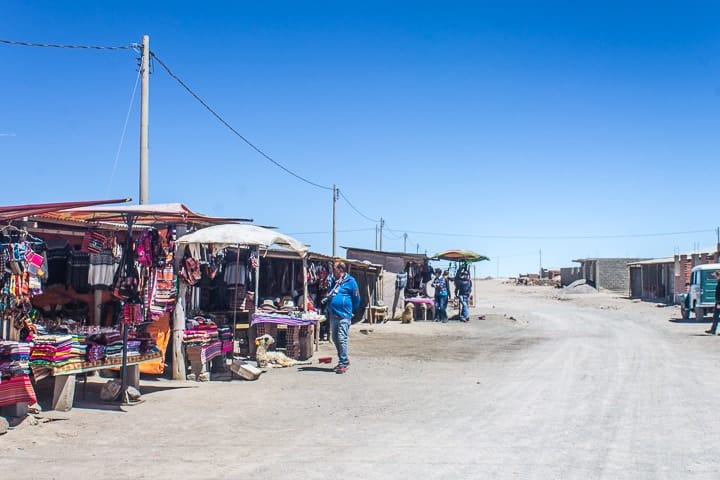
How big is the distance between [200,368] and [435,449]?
5.25 meters

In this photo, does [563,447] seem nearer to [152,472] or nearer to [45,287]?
[152,472]

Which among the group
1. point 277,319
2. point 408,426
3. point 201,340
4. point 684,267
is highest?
point 684,267

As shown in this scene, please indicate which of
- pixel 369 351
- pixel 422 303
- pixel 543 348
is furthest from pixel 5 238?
pixel 422 303

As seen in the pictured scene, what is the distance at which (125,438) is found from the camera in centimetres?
728

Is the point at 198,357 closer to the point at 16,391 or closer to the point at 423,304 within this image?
the point at 16,391

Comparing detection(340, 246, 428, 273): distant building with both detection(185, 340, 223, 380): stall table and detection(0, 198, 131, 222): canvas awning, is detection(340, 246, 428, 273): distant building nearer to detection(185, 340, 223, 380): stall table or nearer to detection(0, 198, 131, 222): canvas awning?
detection(185, 340, 223, 380): stall table

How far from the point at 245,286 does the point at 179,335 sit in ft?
13.1

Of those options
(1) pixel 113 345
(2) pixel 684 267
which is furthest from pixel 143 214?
(2) pixel 684 267

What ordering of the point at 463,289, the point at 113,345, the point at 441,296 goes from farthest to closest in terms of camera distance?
1. the point at 463,289
2. the point at 441,296
3. the point at 113,345

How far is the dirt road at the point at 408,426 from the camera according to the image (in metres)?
6.20

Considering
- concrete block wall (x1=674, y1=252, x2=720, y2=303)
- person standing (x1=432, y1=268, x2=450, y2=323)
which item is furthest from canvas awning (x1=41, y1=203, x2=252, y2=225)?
concrete block wall (x1=674, y1=252, x2=720, y2=303)

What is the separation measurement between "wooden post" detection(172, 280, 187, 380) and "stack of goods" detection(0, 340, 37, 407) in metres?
3.03

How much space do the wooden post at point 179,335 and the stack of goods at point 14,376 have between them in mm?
3027

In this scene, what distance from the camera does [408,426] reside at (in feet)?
26.1
